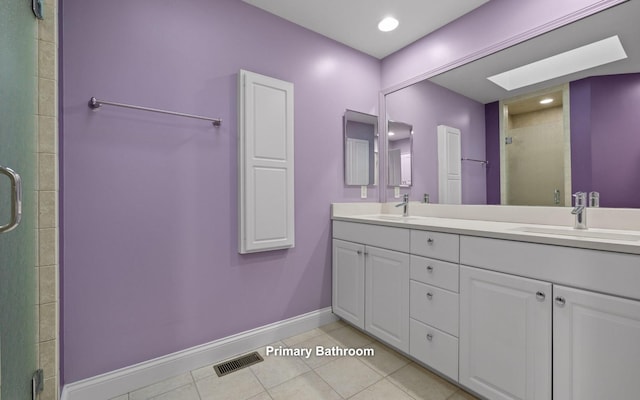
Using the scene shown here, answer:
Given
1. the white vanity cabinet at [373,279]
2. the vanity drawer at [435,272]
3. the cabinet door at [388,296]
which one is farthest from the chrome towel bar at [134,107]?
the vanity drawer at [435,272]

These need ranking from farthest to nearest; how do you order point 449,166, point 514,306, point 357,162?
point 357,162, point 449,166, point 514,306

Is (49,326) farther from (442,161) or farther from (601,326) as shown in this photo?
(442,161)

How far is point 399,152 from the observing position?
2.51 metres

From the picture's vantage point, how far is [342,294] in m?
2.21

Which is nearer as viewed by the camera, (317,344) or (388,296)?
(388,296)

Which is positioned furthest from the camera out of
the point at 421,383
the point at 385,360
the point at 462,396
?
the point at 385,360

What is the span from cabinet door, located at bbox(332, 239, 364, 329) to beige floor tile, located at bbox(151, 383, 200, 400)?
1.08 meters

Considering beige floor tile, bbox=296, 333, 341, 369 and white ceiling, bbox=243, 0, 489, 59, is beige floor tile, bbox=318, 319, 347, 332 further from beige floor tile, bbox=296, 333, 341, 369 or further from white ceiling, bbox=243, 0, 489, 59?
white ceiling, bbox=243, 0, 489, 59

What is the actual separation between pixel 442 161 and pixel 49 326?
2.41 m

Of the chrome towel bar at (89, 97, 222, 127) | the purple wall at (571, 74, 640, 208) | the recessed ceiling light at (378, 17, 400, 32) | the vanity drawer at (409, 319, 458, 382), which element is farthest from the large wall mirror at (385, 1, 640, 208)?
the chrome towel bar at (89, 97, 222, 127)

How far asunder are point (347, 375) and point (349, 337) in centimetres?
43

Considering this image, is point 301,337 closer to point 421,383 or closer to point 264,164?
point 421,383

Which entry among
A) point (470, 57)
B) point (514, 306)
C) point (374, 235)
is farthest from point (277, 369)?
point (470, 57)

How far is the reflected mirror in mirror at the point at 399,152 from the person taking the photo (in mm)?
2453
